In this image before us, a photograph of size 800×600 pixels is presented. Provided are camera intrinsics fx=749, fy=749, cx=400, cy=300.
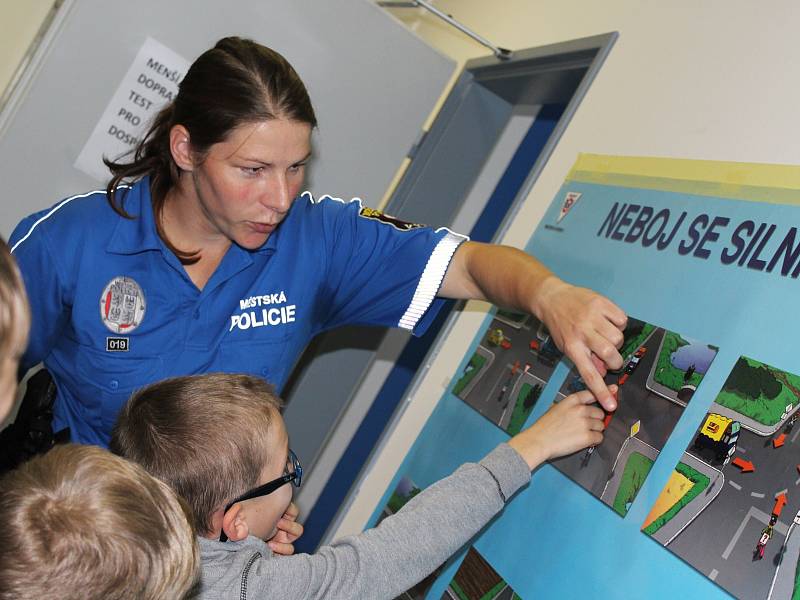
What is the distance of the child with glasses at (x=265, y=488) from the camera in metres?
1.04

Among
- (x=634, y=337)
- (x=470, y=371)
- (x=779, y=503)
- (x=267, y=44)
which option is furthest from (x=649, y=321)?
(x=267, y=44)

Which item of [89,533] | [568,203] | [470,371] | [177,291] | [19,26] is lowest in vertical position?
[89,533]

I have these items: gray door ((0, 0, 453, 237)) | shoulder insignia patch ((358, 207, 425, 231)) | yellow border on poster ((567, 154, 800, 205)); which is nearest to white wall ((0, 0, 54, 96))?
gray door ((0, 0, 453, 237))

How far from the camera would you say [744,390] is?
96cm

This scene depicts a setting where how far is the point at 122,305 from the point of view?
1.40 m

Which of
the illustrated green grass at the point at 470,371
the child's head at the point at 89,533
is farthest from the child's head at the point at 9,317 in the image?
the illustrated green grass at the point at 470,371

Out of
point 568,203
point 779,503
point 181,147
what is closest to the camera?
point 779,503

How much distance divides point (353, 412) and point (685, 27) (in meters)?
1.65

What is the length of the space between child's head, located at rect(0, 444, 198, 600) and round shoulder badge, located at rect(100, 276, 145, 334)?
0.62m

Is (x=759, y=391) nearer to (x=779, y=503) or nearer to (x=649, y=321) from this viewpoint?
(x=779, y=503)

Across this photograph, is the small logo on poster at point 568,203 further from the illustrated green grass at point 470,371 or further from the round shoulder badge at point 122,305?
the round shoulder badge at point 122,305

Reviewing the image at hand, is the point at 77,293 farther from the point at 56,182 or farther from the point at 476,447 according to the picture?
the point at 476,447

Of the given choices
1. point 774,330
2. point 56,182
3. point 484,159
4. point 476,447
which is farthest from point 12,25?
point 774,330

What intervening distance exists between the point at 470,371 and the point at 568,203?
41cm
